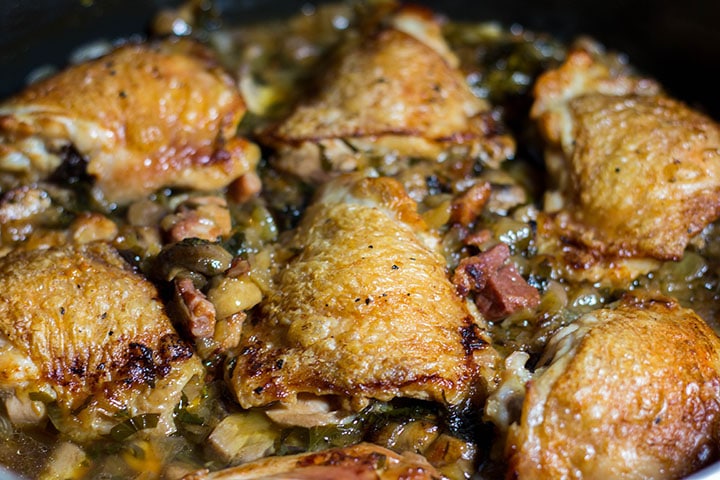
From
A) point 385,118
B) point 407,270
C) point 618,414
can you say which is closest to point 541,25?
point 385,118

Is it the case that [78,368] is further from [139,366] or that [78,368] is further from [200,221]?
[200,221]

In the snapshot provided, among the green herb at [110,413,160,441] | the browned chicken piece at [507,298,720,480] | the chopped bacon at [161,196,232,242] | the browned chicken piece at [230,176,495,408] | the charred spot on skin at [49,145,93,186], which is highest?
the charred spot on skin at [49,145,93,186]

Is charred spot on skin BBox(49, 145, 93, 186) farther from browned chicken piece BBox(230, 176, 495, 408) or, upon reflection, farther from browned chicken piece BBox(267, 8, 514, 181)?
browned chicken piece BBox(230, 176, 495, 408)

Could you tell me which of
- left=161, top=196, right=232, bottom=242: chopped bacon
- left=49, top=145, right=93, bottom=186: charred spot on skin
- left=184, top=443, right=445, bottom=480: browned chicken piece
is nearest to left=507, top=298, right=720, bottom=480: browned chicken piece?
left=184, top=443, right=445, bottom=480: browned chicken piece

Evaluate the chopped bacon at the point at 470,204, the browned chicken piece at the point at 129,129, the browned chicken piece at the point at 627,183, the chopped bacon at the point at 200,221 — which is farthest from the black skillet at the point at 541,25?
the chopped bacon at the point at 470,204

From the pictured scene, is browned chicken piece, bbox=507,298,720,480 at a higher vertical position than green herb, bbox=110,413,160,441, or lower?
lower

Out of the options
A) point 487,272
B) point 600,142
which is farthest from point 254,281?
point 600,142

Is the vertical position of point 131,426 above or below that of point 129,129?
below
